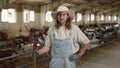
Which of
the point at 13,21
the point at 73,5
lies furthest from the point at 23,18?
the point at 73,5

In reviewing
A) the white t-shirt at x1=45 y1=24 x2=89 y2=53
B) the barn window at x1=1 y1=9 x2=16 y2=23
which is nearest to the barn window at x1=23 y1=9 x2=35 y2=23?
the barn window at x1=1 y1=9 x2=16 y2=23

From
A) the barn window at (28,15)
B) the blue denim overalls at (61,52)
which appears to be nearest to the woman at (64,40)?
the blue denim overalls at (61,52)

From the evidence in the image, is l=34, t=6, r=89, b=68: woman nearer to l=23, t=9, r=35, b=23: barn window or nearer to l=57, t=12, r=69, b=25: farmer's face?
l=57, t=12, r=69, b=25: farmer's face

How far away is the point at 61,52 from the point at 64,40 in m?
0.13

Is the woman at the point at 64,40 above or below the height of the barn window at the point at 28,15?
below

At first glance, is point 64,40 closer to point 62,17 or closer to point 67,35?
point 67,35

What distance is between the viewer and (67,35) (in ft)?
8.64

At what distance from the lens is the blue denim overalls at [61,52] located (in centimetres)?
260

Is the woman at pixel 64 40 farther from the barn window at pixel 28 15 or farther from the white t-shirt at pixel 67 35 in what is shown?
the barn window at pixel 28 15

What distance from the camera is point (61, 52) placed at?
8.55ft

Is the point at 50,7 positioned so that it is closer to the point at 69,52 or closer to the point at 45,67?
the point at 45,67

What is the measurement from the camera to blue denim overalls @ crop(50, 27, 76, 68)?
2.60m

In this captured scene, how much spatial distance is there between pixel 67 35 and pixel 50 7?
15.4m

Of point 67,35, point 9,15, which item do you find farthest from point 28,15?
point 67,35
